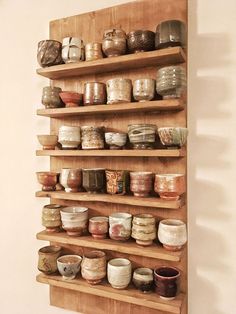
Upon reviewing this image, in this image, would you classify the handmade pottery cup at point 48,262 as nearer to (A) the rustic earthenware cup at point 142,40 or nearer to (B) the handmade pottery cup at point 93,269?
(B) the handmade pottery cup at point 93,269

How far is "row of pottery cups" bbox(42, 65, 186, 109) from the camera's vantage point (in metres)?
0.87

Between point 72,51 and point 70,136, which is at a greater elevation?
point 72,51

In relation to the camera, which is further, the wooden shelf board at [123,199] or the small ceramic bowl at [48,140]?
the small ceramic bowl at [48,140]

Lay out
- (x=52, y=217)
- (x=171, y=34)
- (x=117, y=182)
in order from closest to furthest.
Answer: (x=171, y=34)
(x=117, y=182)
(x=52, y=217)

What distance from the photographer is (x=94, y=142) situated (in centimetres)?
99

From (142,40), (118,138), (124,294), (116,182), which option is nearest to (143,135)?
(118,138)

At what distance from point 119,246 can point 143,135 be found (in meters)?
0.41

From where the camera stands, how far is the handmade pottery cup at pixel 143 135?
0.91 meters

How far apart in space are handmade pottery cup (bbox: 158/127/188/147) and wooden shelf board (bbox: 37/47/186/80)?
0.25 metres

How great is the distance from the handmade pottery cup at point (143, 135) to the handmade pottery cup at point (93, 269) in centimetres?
45

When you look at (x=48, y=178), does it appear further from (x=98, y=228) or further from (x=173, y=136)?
(x=173, y=136)

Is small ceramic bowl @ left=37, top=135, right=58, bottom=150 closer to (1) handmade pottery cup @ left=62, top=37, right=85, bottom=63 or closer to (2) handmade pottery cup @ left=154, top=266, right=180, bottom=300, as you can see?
(1) handmade pottery cup @ left=62, top=37, right=85, bottom=63

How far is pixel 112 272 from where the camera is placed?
3.16 feet

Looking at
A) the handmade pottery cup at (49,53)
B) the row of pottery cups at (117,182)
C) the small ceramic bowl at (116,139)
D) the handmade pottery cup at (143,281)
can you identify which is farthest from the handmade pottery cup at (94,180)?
the handmade pottery cup at (49,53)
